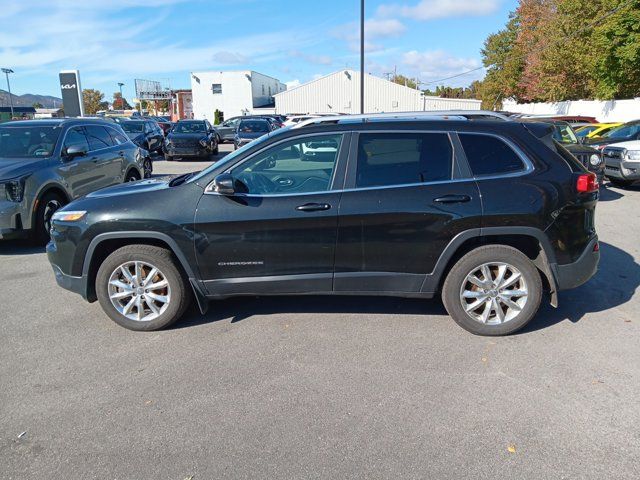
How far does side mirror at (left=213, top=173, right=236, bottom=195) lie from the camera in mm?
3800

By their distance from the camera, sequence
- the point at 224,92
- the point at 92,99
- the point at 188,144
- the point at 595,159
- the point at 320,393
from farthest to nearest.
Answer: the point at 92,99 < the point at 224,92 < the point at 188,144 < the point at 595,159 < the point at 320,393

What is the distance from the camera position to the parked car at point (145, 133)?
19128mm

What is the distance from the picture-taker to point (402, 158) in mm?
4023

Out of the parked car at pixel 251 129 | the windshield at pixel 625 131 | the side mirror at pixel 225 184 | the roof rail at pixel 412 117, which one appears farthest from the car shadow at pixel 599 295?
the parked car at pixel 251 129

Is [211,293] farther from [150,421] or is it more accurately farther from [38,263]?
[38,263]

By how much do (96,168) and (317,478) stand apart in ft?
24.6

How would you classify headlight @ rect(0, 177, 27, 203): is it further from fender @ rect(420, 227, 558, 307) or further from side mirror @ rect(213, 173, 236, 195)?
fender @ rect(420, 227, 558, 307)

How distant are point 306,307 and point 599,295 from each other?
3.08 metres

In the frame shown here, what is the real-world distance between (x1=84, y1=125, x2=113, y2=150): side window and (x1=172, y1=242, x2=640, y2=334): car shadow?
17.3ft

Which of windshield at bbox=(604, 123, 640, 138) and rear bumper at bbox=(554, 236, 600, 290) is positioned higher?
windshield at bbox=(604, 123, 640, 138)

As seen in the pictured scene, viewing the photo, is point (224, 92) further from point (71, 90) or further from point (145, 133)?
point (145, 133)

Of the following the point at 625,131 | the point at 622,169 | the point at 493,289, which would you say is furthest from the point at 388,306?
the point at 625,131

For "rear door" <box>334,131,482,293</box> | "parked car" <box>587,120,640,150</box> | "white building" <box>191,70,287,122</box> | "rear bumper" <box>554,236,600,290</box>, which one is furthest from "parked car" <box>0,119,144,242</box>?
"white building" <box>191,70,287,122</box>

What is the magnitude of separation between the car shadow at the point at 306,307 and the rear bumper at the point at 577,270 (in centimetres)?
108
